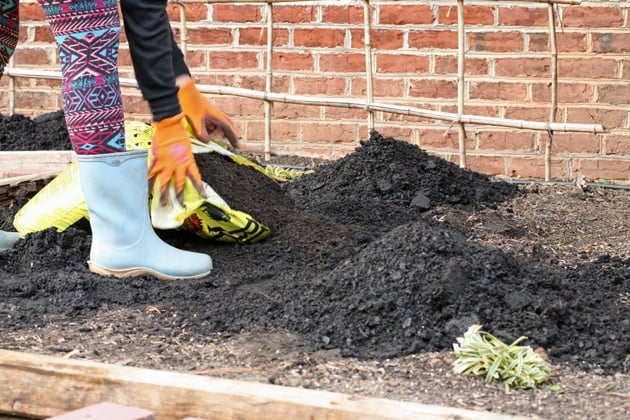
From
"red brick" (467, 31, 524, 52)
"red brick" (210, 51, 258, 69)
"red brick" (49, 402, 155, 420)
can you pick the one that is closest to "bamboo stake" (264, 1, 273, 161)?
"red brick" (210, 51, 258, 69)

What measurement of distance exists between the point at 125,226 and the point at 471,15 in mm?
2627

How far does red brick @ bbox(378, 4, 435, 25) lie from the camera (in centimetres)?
505

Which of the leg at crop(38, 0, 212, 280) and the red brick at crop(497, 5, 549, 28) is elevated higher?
the red brick at crop(497, 5, 549, 28)

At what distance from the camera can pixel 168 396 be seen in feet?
6.66

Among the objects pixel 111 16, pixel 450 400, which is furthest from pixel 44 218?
pixel 450 400

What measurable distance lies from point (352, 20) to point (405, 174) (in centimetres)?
118

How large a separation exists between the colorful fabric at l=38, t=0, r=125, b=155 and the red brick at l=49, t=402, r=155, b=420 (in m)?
1.08

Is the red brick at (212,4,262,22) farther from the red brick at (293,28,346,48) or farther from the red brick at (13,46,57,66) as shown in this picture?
the red brick at (13,46,57,66)

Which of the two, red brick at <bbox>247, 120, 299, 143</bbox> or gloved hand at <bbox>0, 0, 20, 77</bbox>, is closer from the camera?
gloved hand at <bbox>0, 0, 20, 77</bbox>

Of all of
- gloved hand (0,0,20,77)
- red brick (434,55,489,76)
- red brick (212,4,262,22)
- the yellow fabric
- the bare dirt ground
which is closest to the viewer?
the bare dirt ground

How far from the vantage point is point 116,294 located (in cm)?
294

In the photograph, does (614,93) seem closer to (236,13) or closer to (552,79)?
(552,79)

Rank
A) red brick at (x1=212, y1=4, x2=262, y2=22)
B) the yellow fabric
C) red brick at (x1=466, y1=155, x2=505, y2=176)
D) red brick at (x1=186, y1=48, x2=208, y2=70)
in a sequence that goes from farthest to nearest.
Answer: red brick at (x1=186, y1=48, x2=208, y2=70)
red brick at (x1=212, y1=4, x2=262, y2=22)
red brick at (x1=466, y1=155, x2=505, y2=176)
the yellow fabric

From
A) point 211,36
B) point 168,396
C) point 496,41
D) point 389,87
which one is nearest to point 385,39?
point 389,87
